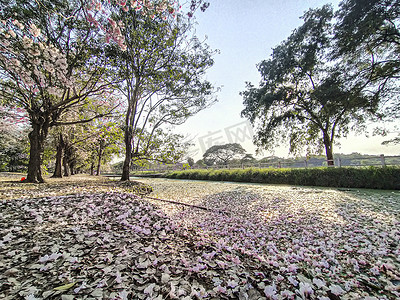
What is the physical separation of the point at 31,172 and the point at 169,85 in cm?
722

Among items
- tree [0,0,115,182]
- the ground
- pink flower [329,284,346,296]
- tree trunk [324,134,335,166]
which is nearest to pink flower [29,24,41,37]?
tree [0,0,115,182]

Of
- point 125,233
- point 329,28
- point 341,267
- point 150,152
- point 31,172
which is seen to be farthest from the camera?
point 329,28

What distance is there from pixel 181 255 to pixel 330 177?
1096cm

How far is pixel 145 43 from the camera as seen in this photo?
7.08 meters

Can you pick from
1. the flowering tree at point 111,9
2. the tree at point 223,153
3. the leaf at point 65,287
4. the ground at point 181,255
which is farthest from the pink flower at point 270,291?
the tree at point 223,153

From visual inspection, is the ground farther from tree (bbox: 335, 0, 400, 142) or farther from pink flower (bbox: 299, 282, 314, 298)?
tree (bbox: 335, 0, 400, 142)

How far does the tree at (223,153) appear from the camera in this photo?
42.9m

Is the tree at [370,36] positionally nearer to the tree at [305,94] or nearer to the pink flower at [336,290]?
the tree at [305,94]

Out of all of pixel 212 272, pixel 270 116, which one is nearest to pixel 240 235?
pixel 212 272

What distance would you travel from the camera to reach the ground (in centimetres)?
164

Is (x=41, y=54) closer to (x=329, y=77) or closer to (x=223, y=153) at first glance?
(x=329, y=77)

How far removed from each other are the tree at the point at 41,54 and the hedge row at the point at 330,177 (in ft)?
39.7

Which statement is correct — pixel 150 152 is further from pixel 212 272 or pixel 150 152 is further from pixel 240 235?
pixel 212 272

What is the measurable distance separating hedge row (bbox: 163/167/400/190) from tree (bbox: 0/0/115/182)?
1210 cm
